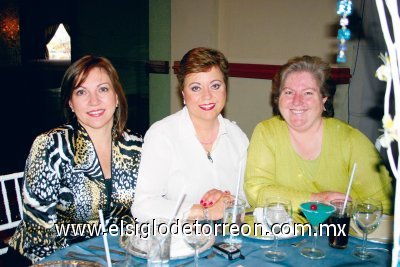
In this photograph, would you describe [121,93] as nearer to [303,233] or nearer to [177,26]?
[303,233]

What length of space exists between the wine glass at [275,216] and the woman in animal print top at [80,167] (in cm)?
86

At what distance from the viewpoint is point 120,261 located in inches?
55.0

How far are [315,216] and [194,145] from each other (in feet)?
3.03

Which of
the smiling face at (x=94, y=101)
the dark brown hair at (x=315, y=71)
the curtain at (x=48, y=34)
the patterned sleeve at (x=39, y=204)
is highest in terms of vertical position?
the curtain at (x=48, y=34)

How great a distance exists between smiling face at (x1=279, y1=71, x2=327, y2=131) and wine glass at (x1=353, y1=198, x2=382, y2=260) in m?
0.82

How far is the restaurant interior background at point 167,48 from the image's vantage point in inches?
167

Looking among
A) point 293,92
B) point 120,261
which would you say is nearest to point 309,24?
point 293,92

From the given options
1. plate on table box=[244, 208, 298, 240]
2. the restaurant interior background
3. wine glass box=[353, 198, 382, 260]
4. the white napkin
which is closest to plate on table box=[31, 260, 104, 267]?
the white napkin

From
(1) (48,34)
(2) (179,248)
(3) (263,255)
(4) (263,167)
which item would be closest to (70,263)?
(2) (179,248)

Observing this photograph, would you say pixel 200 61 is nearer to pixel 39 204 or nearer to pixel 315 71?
pixel 315 71

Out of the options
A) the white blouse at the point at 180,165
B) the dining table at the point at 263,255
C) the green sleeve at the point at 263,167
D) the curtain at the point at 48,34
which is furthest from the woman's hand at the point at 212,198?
the curtain at the point at 48,34

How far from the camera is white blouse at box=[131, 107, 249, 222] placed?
82.7 inches

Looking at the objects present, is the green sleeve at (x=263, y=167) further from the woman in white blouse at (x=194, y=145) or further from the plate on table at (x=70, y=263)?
the plate on table at (x=70, y=263)

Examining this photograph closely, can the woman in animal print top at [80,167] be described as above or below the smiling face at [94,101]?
below
